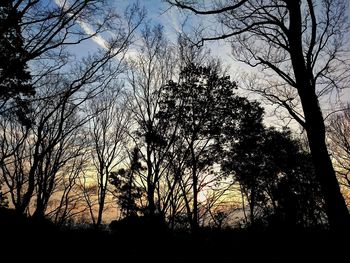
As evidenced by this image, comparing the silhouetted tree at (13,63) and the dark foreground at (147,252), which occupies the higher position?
the silhouetted tree at (13,63)

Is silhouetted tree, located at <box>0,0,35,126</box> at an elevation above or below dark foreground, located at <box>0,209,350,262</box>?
above

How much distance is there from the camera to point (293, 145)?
23484 mm

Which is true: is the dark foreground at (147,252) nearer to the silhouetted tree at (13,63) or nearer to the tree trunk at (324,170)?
the tree trunk at (324,170)

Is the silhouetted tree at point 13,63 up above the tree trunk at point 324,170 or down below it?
above

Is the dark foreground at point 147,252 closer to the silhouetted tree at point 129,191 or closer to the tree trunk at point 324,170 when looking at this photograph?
the tree trunk at point 324,170

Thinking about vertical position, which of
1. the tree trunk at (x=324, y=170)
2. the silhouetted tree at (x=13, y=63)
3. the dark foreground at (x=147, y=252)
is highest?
the silhouetted tree at (x=13, y=63)

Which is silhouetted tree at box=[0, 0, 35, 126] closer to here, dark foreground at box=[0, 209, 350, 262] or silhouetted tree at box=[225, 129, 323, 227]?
dark foreground at box=[0, 209, 350, 262]

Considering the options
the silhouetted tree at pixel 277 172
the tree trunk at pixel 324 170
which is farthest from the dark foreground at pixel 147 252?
the silhouetted tree at pixel 277 172

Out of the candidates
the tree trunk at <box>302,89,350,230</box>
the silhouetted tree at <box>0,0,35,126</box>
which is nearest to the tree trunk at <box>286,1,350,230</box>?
the tree trunk at <box>302,89,350,230</box>

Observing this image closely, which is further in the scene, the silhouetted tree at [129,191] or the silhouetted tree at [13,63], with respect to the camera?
the silhouetted tree at [129,191]

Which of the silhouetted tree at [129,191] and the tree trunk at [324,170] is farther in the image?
the silhouetted tree at [129,191]

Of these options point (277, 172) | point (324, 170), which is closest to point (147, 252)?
point (324, 170)

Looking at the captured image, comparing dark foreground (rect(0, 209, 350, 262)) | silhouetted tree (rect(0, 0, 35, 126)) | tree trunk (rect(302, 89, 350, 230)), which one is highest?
silhouetted tree (rect(0, 0, 35, 126))

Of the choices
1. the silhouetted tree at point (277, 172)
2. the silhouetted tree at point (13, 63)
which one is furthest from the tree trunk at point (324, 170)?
the silhouetted tree at point (277, 172)
